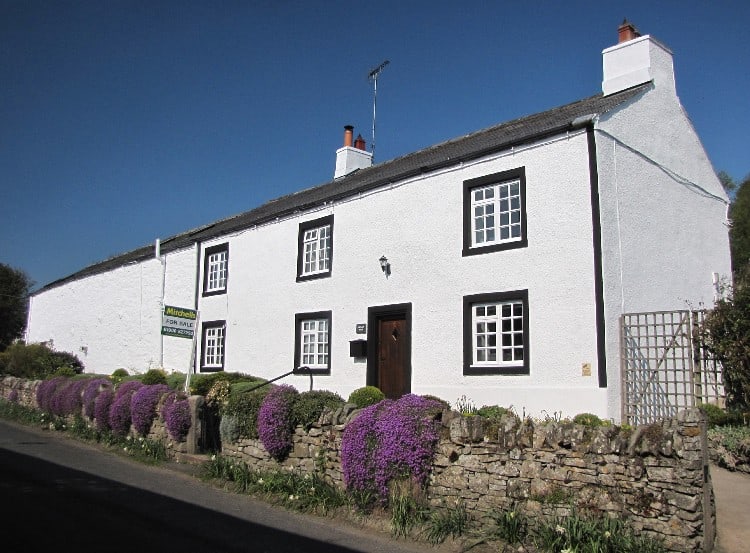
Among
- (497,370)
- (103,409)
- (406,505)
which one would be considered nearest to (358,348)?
(497,370)

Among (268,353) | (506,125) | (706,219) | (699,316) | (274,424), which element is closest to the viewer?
(274,424)

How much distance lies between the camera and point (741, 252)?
1044 inches

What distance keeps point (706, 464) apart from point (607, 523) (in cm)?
115

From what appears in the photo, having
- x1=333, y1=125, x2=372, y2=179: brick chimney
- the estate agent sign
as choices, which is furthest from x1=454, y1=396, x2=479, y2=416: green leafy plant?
x1=333, y1=125, x2=372, y2=179: brick chimney

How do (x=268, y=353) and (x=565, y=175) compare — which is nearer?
(x=565, y=175)

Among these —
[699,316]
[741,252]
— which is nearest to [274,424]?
[699,316]

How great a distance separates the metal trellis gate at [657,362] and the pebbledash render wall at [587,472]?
16.0ft

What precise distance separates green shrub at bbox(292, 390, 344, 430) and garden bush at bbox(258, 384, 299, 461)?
0.11 metres

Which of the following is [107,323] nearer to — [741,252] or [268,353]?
[268,353]

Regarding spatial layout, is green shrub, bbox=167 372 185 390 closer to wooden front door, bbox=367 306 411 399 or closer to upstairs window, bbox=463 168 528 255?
wooden front door, bbox=367 306 411 399

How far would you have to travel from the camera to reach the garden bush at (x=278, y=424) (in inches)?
401

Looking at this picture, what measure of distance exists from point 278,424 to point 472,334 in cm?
491

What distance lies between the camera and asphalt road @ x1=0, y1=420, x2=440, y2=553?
7000 millimetres

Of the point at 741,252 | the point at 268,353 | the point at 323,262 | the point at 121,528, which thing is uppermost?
the point at 741,252
